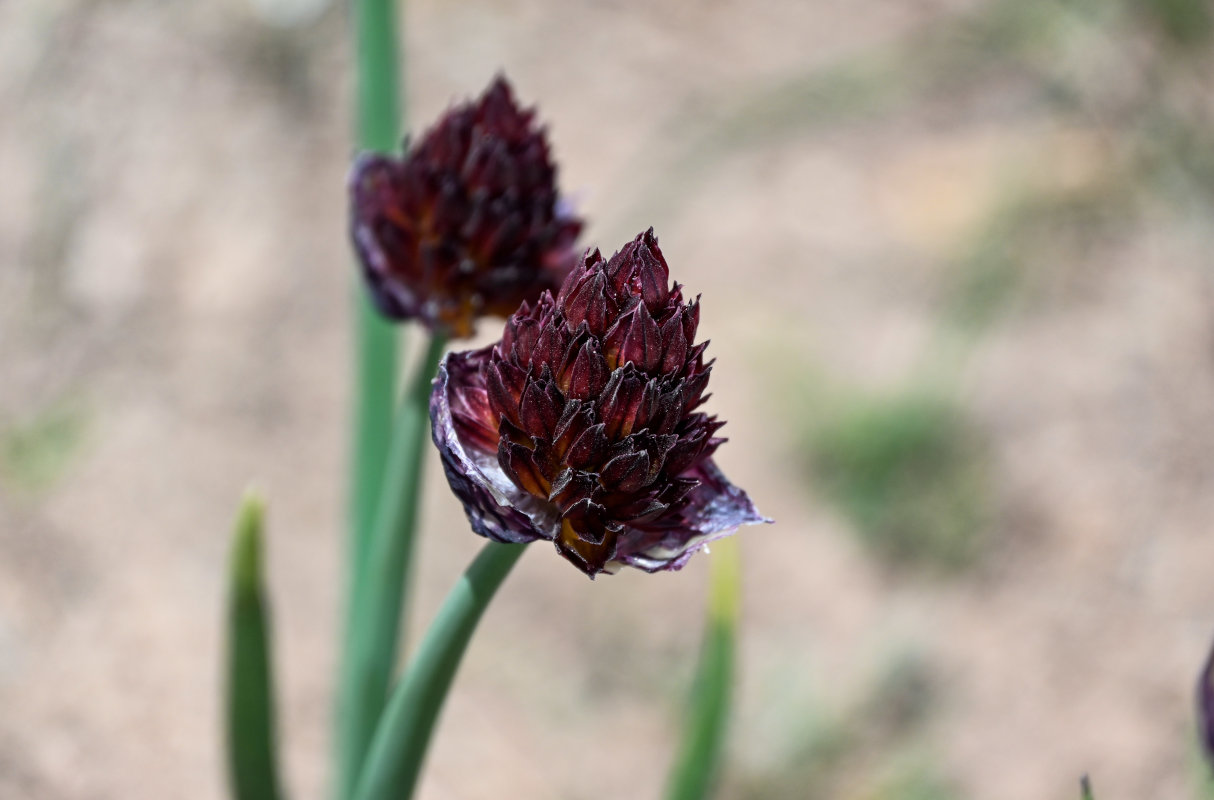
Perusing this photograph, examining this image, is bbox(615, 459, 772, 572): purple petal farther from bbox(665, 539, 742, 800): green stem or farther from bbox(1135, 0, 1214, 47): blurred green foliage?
bbox(1135, 0, 1214, 47): blurred green foliage

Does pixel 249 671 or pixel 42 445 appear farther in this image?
pixel 42 445

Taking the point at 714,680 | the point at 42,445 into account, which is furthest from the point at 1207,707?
the point at 42,445

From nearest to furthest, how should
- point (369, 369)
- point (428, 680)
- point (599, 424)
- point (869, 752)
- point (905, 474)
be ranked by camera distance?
point (599, 424) → point (428, 680) → point (369, 369) → point (869, 752) → point (905, 474)

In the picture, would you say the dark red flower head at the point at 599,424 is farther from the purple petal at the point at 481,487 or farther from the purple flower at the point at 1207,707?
the purple flower at the point at 1207,707

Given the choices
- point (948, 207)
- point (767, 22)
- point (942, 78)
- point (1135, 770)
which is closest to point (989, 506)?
point (1135, 770)

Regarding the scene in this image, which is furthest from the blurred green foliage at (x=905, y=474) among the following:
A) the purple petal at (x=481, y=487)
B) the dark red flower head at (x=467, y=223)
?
the purple petal at (x=481, y=487)

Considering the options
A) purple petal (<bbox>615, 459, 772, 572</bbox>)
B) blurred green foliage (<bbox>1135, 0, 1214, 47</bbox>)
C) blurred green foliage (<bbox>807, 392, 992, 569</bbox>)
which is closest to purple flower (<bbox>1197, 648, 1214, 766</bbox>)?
purple petal (<bbox>615, 459, 772, 572</bbox>)

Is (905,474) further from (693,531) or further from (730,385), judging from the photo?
(693,531)
